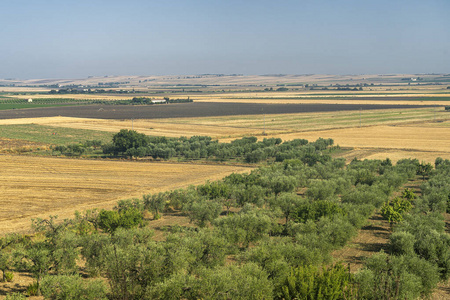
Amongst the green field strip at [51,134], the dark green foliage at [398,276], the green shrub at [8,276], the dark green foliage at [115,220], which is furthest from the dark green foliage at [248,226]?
the green field strip at [51,134]

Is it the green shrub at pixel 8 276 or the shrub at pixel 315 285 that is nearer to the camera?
the shrub at pixel 315 285

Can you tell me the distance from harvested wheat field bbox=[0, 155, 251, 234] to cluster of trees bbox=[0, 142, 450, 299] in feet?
18.5

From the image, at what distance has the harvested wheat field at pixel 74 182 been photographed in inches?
1565

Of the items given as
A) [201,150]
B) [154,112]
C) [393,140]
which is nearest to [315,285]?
[201,150]

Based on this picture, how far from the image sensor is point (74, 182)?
164 ft

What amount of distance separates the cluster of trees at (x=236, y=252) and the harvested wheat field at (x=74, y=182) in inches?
222

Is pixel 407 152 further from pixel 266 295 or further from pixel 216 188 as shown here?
pixel 266 295

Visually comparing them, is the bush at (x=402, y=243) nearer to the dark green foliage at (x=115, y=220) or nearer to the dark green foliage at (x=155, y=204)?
the dark green foliage at (x=115, y=220)

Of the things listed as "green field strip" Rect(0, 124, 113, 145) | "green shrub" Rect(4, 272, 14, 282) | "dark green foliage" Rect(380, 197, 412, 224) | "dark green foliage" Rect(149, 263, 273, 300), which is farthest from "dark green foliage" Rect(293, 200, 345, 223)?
"green field strip" Rect(0, 124, 113, 145)

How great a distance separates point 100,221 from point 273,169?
24341mm

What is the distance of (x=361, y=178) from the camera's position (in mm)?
47469

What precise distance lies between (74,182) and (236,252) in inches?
1122

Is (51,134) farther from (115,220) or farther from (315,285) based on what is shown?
(315,285)

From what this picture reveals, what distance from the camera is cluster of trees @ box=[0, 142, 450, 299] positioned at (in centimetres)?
2023
